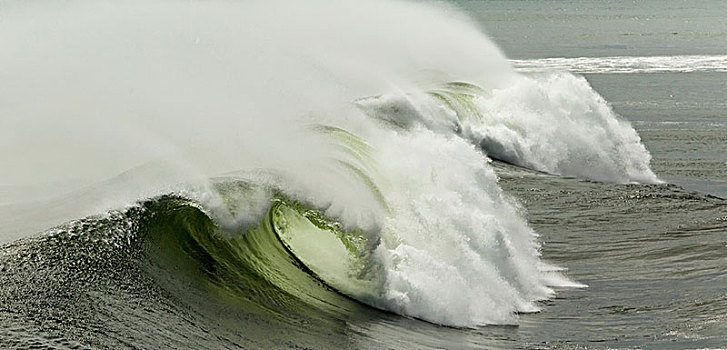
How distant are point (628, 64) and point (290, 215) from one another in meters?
37.5

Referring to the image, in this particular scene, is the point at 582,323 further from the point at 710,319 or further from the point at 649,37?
the point at 649,37

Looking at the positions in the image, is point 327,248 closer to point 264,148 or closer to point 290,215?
point 290,215

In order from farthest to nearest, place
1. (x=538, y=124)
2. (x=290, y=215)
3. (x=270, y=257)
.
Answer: (x=538, y=124), (x=290, y=215), (x=270, y=257)

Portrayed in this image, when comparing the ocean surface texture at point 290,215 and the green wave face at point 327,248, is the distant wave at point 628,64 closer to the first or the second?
the ocean surface texture at point 290,215

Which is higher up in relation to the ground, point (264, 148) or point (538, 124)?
point (538, 124)

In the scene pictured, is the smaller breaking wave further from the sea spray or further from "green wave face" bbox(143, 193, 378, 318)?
"green wave face" bbox(143, 193, 378, 318)

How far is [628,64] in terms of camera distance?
45781mm

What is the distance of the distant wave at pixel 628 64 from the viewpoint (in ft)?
141

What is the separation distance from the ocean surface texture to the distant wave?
2169 cm

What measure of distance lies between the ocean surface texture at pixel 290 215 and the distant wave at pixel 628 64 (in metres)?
21.7

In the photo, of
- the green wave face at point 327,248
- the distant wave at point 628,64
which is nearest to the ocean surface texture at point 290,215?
the green wave face at point 327,248

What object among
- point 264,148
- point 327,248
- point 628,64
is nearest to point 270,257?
Result: point 327,248

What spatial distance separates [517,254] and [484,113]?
1132 centimetres

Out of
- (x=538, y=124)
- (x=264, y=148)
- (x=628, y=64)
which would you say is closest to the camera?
(x=264, y=148)
